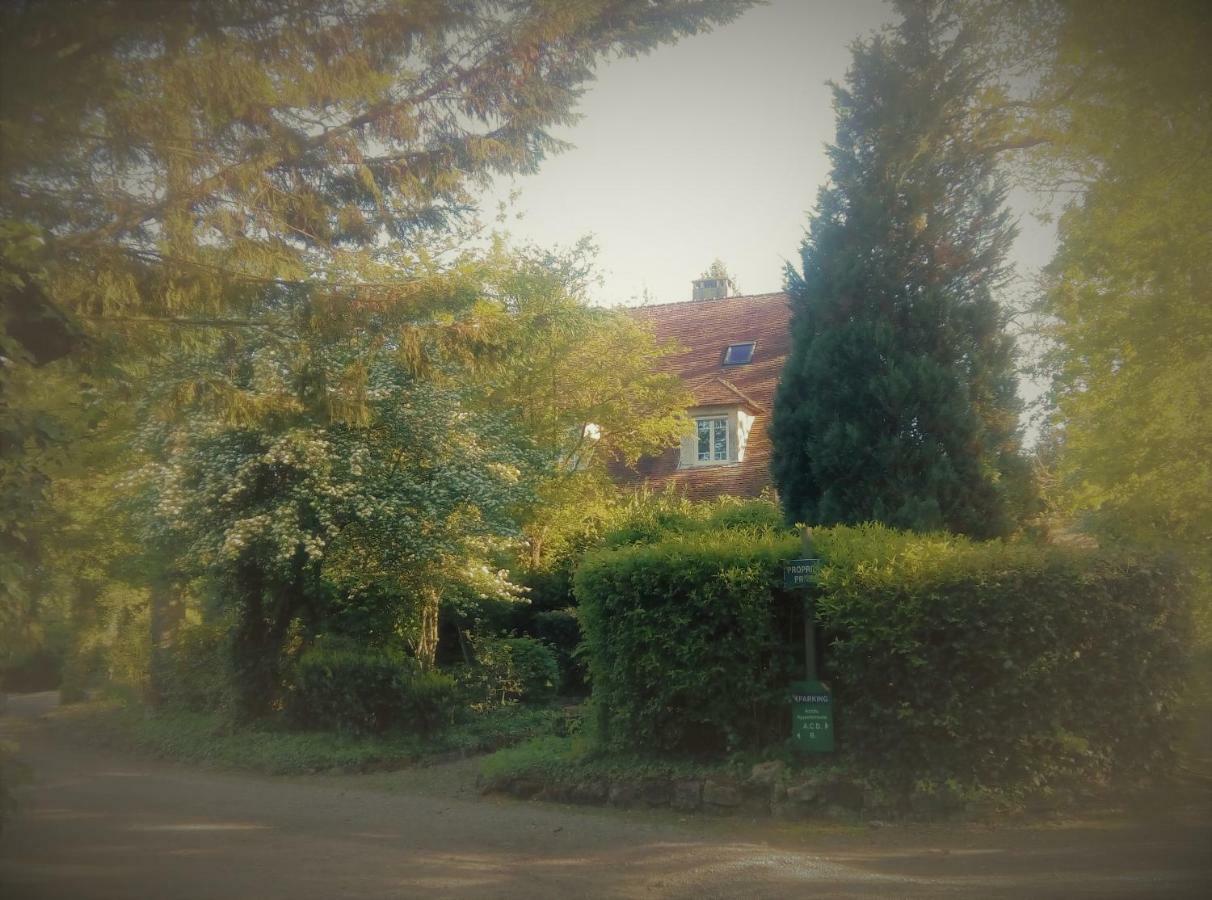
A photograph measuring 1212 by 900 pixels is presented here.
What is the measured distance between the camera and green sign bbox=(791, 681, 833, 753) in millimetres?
8266

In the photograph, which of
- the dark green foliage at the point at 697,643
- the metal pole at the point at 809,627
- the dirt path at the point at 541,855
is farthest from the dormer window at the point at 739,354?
the dirt path at the point at 541,855

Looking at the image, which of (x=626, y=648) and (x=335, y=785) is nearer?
(x=626, y=648)

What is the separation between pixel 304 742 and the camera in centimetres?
1273

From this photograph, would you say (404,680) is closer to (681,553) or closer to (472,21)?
(681,553)

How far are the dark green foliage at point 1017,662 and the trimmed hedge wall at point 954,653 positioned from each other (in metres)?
0.01

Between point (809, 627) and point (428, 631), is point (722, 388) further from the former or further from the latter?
point (809, 627)

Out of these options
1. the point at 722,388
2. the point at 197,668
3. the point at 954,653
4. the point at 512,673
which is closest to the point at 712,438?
the point at 722,388

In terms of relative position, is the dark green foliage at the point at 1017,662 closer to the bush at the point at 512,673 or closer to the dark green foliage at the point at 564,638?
the bush at the point at 512,673

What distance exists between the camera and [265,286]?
791cm

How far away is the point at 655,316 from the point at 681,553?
22.2 m

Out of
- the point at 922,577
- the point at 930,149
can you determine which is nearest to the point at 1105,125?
the point at 930,149

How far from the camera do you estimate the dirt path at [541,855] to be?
20.0 ft

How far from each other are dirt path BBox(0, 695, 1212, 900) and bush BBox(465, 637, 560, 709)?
17.8 feet

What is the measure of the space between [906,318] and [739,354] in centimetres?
1489
